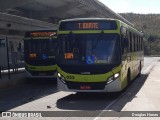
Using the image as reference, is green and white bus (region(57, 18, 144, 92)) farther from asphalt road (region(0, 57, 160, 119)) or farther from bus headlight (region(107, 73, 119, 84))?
asphalt road (region(0, 57, 160, 119))

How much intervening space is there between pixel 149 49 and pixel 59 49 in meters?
93.9

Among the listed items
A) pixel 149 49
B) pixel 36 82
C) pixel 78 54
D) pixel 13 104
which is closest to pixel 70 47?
pixel 78 54

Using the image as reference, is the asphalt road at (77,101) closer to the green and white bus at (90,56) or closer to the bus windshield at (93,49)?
the green and white bus at (90,56)

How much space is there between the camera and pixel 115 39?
15.1 m

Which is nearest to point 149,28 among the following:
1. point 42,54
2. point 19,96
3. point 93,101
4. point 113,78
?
point 42,54

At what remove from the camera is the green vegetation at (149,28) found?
110 m

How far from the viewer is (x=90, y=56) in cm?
1495

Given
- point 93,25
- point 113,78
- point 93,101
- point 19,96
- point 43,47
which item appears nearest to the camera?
point 93,101

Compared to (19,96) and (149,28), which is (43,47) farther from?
(149,28)

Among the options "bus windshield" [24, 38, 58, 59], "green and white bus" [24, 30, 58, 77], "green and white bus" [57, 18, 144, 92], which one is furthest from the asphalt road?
"bus windshield" [24, 38, 58, 59]

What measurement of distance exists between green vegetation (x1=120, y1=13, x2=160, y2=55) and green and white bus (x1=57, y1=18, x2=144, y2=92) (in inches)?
3612

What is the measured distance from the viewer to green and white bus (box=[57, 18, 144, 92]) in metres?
14.9

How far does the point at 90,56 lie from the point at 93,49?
27cm

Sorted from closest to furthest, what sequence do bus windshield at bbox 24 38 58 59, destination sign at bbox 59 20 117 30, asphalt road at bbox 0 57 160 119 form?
asphalt road at bbox 0 57 160 119
destination sign at bbox 59 20 117 30
bus windshield at bbox 24 38 58 59
